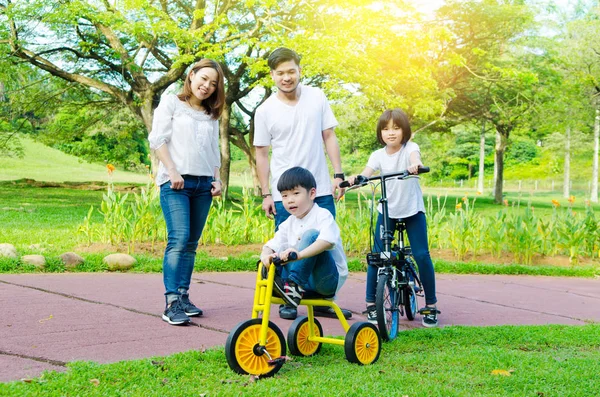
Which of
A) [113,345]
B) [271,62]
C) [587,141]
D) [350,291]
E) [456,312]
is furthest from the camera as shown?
[587,141]

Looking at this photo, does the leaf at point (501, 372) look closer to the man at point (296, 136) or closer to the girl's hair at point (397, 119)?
the man at point (296, 136)

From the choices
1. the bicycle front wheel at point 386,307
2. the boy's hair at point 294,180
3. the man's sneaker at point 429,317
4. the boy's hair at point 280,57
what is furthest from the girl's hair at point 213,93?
the man's sneaker at point 429,317

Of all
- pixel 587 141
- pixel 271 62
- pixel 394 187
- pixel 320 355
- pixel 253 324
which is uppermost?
pixel 587 141

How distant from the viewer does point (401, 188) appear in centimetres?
481

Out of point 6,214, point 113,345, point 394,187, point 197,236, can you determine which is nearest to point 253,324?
point 113,345

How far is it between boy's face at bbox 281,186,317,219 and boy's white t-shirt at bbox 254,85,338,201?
3.24 ft

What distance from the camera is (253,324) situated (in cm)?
334

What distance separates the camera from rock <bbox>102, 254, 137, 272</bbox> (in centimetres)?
686

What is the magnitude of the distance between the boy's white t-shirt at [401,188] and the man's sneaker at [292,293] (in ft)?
4.60

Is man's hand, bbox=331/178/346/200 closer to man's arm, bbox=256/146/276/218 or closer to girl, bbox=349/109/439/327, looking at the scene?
girl, bbox=349/109/439/327

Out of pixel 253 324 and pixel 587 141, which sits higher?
pixel 587 141

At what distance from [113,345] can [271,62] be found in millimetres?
2020

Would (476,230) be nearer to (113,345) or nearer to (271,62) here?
(271,62)

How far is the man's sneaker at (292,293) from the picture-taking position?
3484mm
